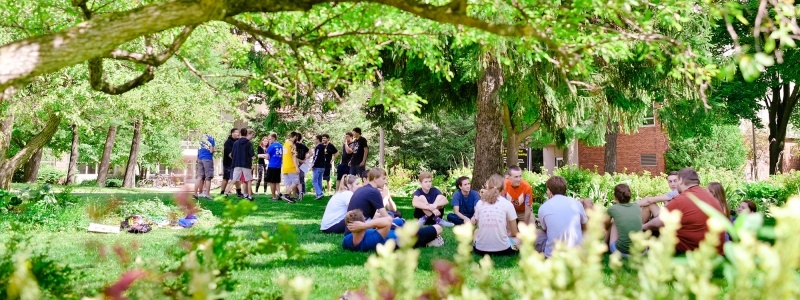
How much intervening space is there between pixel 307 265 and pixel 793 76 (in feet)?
69.9

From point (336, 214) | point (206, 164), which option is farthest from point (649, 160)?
point (336, 214)

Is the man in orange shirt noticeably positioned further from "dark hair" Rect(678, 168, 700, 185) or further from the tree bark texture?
the tree bark texture

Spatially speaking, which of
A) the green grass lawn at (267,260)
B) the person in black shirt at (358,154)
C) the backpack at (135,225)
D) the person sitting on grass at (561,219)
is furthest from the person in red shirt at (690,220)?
the person in black shirt at (358,154)

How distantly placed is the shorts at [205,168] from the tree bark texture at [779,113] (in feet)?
78.9

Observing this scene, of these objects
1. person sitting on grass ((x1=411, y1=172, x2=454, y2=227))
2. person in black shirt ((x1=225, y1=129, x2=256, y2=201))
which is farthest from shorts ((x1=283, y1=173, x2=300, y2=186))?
person sitting on grass ((x1=411, y1=172, x2=454, y2=227))

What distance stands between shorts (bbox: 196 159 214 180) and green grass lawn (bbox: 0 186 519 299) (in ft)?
14.2

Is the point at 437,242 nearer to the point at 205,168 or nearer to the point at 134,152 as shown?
the point at 205,168

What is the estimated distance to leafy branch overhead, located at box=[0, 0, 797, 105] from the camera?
341 cm

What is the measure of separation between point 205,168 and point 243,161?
0.91m

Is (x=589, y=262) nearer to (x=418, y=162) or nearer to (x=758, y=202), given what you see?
(x=758, y=202)

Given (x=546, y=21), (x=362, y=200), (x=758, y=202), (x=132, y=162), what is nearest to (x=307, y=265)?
(x=362, y=200)

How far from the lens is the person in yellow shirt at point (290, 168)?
603 inches

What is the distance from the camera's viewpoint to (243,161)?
15023 mm

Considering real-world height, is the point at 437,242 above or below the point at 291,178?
below
